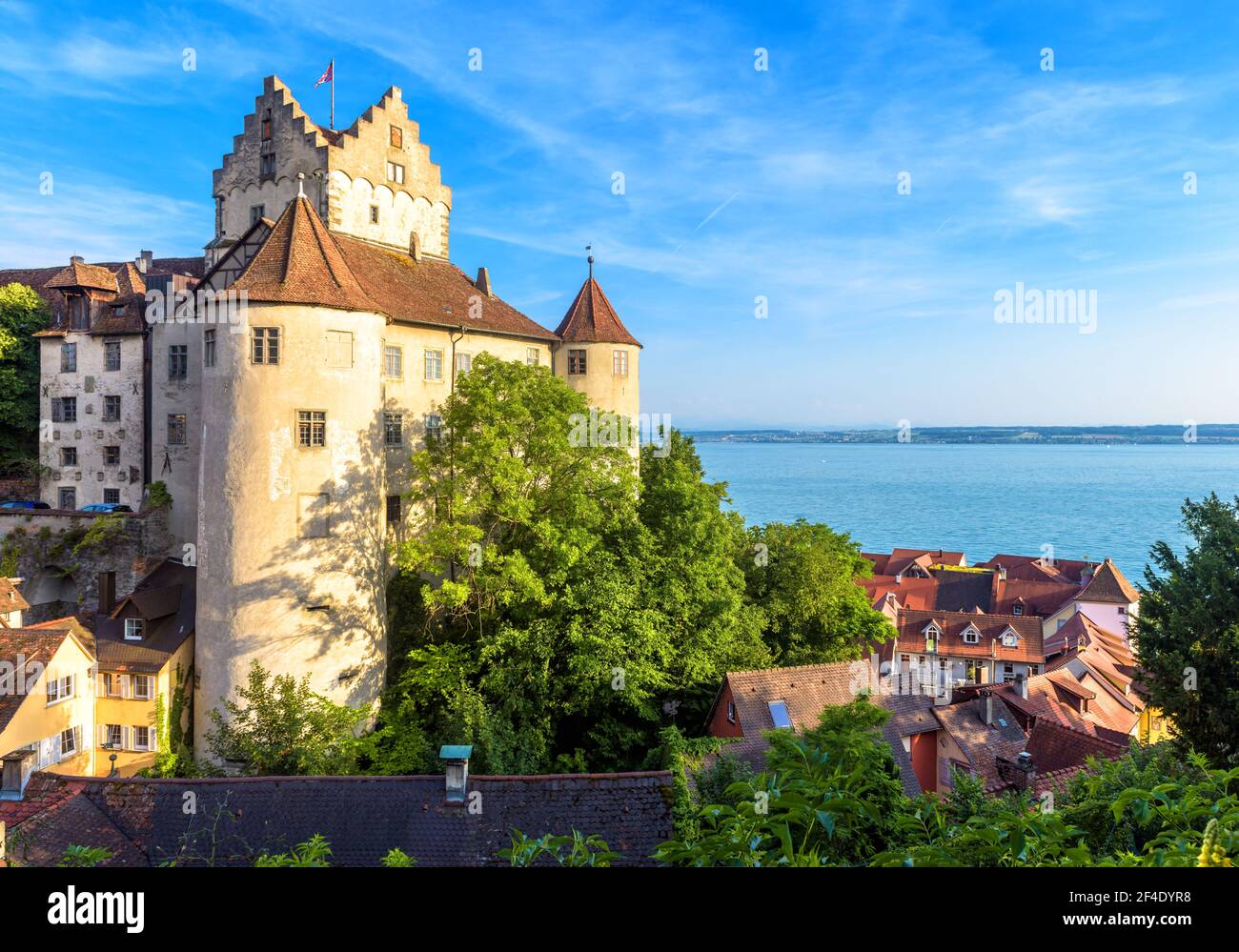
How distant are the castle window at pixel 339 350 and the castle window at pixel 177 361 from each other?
1214 cm

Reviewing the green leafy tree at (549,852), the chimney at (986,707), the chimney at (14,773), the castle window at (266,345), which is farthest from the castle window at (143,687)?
the chimney at (986,707)

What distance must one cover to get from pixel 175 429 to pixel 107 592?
6.83 metres

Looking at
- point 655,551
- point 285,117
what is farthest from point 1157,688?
point 285,117

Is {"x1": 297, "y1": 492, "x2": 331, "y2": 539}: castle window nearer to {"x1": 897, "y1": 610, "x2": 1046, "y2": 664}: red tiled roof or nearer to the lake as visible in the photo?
{"x1": 897, "y1": 610, "x2": 1046, "y2": 664}: red tiled roof

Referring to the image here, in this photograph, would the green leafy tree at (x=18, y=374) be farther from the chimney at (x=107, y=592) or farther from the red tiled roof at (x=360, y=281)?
the red tiled roof at (x=360, y=281)

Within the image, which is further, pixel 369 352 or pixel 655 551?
pixel 655 551

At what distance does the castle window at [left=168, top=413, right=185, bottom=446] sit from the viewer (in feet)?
106

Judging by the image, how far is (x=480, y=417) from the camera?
25.2m

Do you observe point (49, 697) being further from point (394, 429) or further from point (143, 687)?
point (394, 429)

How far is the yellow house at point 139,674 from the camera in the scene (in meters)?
26.8

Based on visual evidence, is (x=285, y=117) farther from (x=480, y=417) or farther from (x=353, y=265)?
(x=480, y=417)

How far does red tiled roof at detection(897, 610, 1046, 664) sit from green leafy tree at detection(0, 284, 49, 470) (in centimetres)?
5199

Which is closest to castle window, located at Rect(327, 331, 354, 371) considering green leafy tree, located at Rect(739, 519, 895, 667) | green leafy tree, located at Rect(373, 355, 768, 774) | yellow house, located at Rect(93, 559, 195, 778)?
green leafy tree, located at Rect(373, 355, 768, 774)
